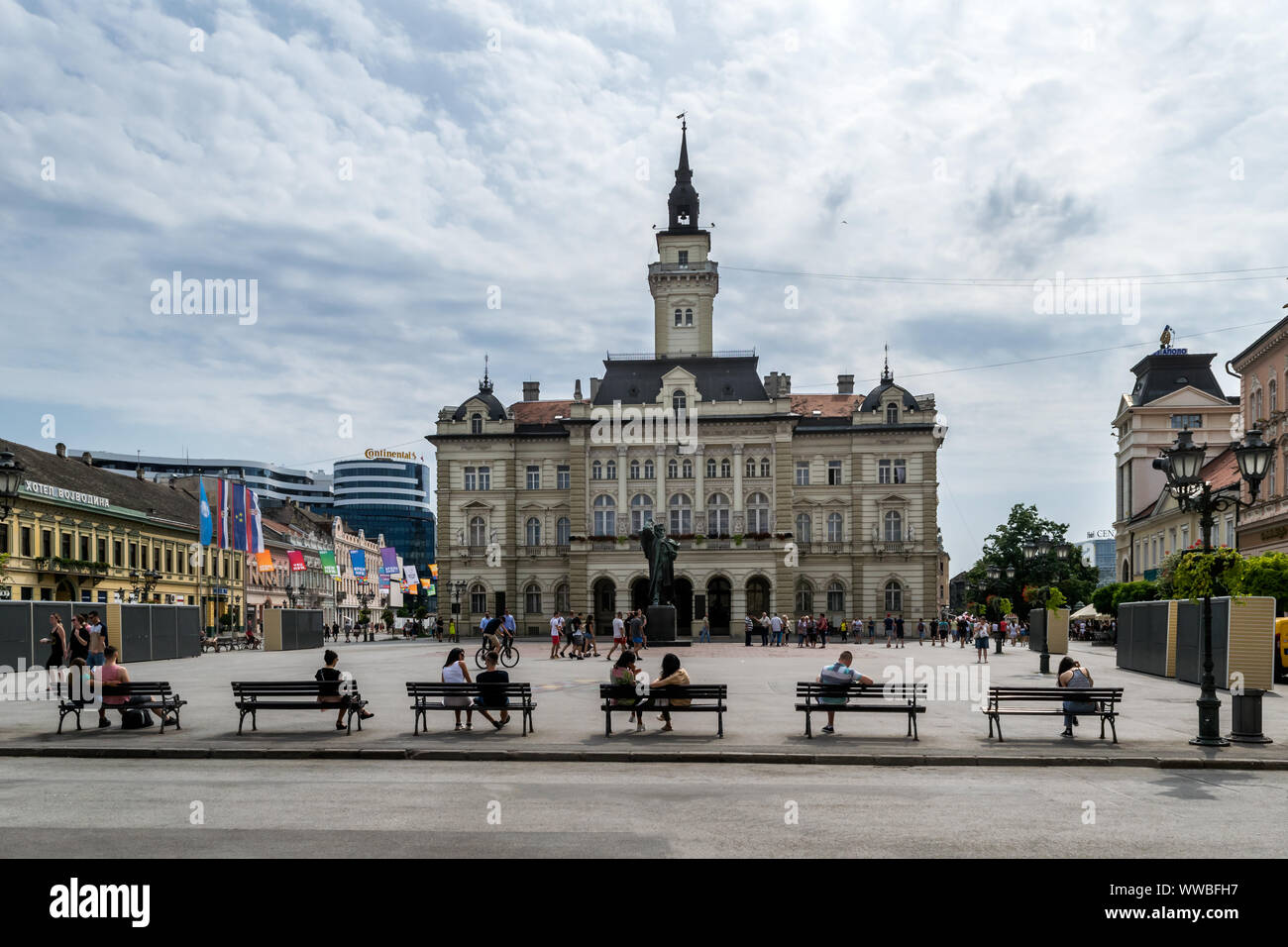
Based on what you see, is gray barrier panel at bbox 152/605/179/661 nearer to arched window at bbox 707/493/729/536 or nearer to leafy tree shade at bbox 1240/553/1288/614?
leafy tree shade at bbox 1240/553/1288/614

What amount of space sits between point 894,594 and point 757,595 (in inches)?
396

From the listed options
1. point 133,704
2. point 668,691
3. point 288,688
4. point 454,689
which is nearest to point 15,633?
point 133,704

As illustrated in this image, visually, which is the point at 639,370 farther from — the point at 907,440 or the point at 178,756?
the point at 178,756

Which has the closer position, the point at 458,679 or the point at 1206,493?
the point at 1206,493

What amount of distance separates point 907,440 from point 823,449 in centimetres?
612

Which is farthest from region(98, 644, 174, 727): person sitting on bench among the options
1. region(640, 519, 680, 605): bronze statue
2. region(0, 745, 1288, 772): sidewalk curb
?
region(640, 519, 680, 605): bronze statue

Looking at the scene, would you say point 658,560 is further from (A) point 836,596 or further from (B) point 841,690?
(A) point 836,596

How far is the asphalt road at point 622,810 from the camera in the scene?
30.6ft

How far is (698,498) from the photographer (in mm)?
80875

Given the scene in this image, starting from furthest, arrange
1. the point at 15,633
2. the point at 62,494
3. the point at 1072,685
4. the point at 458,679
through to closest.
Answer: the point at 62,494
the point at 15,633
the point at 458,679
the point at 1072,685

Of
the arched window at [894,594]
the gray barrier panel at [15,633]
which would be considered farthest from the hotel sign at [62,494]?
the arched window at [894,594]

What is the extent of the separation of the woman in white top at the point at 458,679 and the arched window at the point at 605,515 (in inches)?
2451

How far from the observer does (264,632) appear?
5262cm
